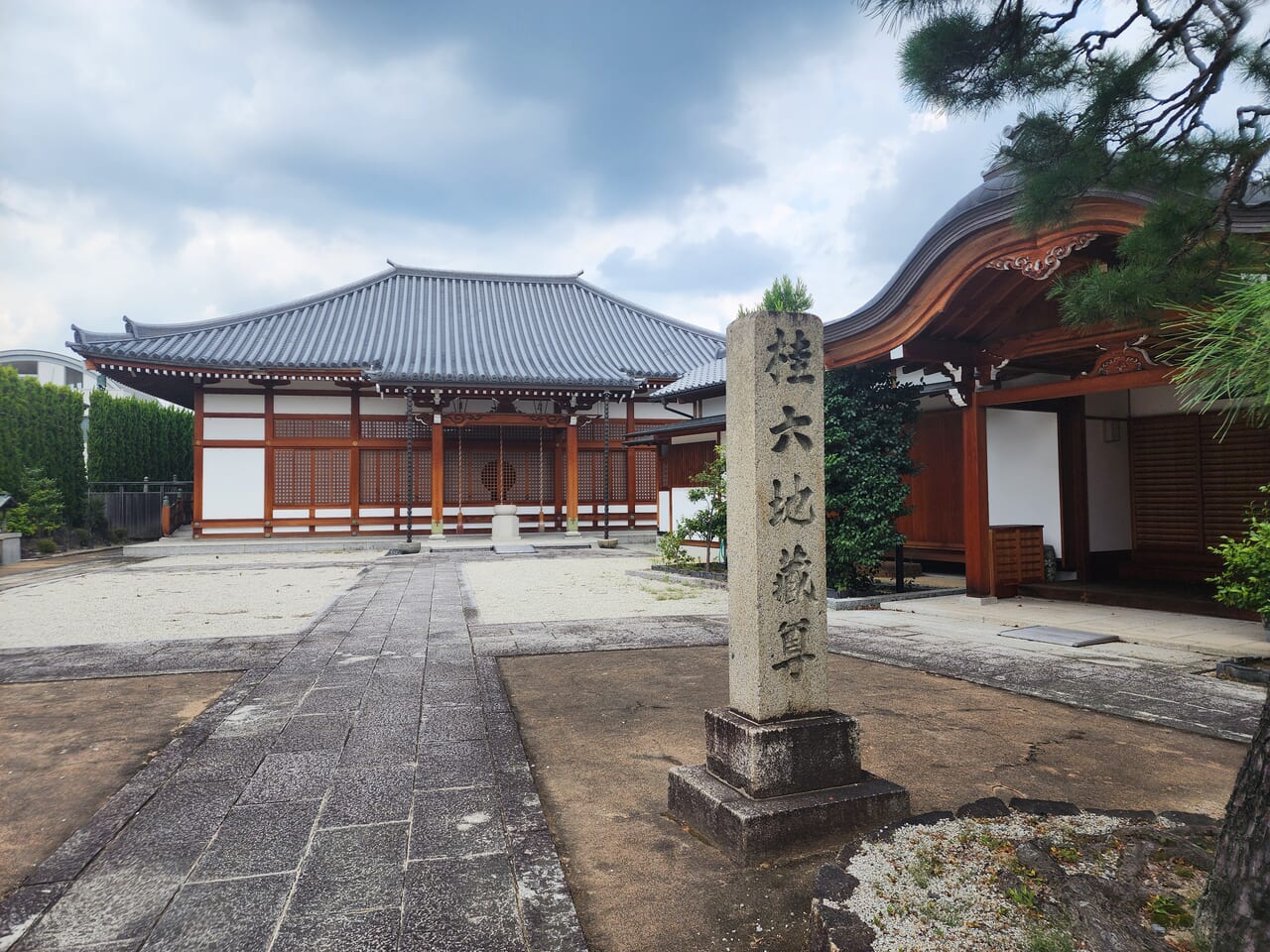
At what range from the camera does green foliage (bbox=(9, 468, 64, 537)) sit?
53.4 feet

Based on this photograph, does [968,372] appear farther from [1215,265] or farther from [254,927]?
[254,927]

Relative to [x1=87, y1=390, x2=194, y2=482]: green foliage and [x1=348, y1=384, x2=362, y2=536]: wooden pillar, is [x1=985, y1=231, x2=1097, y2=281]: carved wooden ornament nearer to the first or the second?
[x1=348, y1=384, x2=362, y2=536]: wooden pillar

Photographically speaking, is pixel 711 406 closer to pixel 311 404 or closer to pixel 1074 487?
pixel 1074 487

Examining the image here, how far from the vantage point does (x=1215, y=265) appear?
313 cm

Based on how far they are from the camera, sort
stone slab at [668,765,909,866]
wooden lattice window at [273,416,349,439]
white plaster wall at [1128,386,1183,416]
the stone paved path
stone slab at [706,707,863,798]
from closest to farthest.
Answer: the stone paved path
stone slab at [668,765,909,866]
stone slab at [706,707,863,798]
white plaster wall at [1128,386,1183,416]
wooden lattice window at [273,416,349,439]

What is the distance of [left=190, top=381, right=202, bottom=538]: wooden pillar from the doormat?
17897 mm

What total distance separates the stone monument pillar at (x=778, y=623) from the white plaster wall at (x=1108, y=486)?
7.75 metres

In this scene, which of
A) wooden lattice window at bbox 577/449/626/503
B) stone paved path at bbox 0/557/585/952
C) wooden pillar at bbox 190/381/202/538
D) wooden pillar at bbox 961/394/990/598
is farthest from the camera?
wooden lattice window at bbox 577/449/626/503

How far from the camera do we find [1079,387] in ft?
23.1

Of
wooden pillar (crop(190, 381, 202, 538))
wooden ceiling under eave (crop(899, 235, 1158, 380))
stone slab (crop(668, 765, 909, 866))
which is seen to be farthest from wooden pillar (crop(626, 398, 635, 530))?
stone slab (crop(668, 765, 909, 866))

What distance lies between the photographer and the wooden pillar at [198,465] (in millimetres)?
17616

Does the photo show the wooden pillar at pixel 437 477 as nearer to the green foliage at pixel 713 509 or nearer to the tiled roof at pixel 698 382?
the tiled roof at pixel 698 382

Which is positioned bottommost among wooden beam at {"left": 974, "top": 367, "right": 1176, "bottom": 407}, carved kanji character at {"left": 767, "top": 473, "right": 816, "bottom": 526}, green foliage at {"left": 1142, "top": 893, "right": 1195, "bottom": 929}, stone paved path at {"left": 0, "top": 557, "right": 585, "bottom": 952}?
stone paved path at {"left": 0, "top": 557, "right": 585, "bottom": 952}

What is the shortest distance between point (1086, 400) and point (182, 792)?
1000 centimetres
